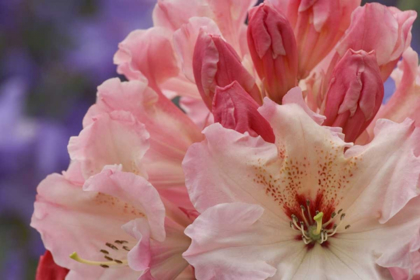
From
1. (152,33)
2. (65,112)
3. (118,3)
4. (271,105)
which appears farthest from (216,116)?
(118,3)

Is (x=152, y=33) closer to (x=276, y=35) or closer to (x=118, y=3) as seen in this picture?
(x=276, y=35)

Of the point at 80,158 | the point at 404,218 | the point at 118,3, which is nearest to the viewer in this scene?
the point at 404,218

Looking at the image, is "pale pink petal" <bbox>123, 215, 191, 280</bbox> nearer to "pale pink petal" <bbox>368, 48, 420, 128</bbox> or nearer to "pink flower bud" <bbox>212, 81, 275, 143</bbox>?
"pink flower bud" <bbox>212, 81, 275, 143</bbox>

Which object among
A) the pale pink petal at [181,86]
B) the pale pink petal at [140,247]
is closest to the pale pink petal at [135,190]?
the pale pink petal at [140,247]

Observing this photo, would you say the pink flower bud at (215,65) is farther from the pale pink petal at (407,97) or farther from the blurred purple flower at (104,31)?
the blurred purple flower at (104,31)

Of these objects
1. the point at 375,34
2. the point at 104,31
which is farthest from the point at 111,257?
the point at 104,31
